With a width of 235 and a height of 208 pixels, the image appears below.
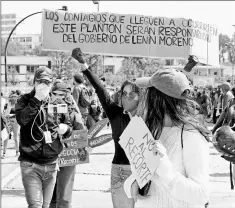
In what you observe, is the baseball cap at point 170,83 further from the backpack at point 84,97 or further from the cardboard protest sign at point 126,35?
the backpack at point 84,97

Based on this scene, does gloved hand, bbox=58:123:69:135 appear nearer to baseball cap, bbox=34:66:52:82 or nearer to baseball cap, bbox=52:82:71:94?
baseball cap, bbox=34:66:52:82

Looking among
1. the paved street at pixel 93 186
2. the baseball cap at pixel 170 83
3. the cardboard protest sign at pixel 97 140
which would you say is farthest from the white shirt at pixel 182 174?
the paved street at pixel 93 186

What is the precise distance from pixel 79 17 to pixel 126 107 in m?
3.97

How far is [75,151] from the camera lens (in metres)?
5.89

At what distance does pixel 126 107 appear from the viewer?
4.78 m

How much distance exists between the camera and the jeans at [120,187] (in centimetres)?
457

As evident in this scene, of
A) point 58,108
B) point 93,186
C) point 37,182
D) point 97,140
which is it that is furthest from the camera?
point 93,186

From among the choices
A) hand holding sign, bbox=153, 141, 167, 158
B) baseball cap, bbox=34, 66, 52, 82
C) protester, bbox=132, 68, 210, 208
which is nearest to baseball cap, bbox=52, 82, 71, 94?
baseball cap, bbox=34, 66, 52, 82

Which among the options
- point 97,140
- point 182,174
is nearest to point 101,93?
point 97,140

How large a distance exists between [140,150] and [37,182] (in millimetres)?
2234

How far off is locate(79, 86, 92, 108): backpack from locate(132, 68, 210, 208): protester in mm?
6046

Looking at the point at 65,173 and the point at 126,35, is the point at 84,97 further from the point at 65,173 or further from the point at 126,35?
the point at 65,173

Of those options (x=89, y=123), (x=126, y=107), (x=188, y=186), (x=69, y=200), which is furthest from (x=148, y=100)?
(x=89, y=123)

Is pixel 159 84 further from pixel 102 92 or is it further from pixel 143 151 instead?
pixel 102 92
